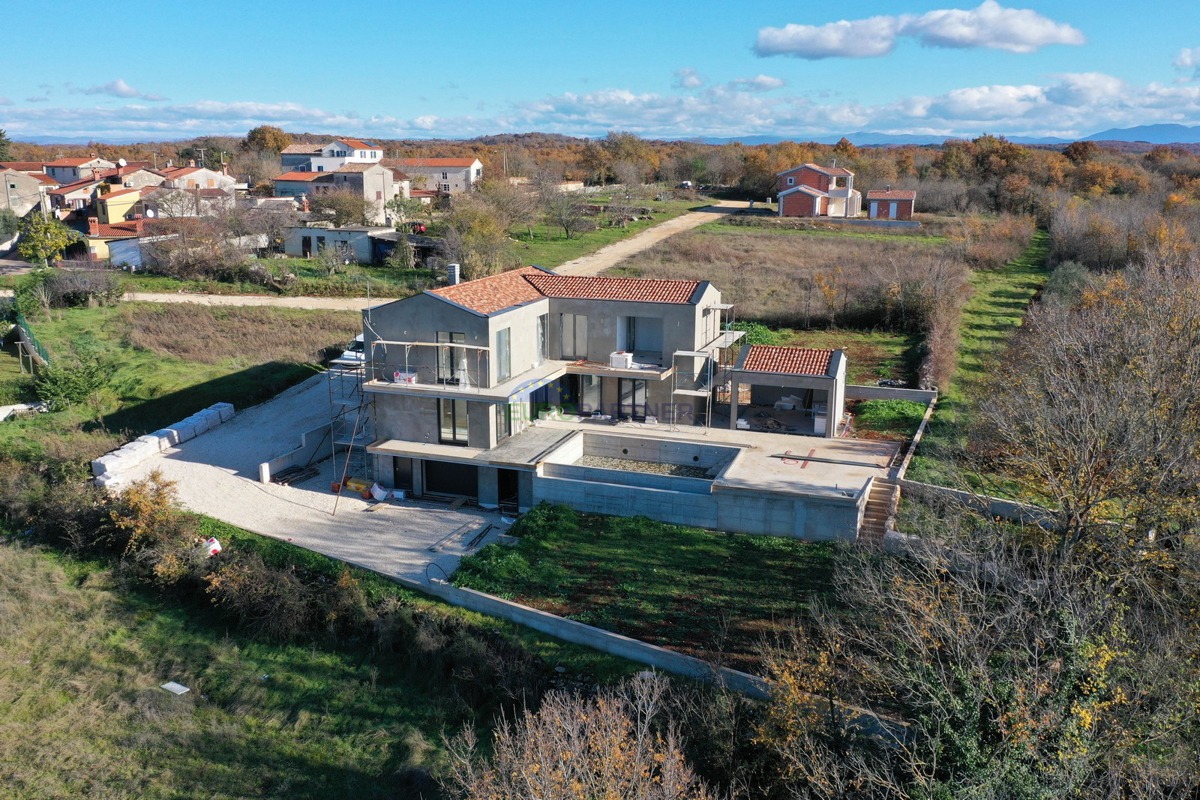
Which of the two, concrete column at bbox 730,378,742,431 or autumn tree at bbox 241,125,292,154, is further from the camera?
autumn tree at bbox 241,125,292,154

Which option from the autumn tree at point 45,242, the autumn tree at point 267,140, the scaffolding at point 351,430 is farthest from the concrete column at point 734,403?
the autumn tree at point 267,140

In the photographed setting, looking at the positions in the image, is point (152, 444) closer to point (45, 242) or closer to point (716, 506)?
point (716, 506)

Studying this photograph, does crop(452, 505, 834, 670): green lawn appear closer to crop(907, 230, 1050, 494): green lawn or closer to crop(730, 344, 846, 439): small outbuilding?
crop(907, 230, 1050, 494): green lawn

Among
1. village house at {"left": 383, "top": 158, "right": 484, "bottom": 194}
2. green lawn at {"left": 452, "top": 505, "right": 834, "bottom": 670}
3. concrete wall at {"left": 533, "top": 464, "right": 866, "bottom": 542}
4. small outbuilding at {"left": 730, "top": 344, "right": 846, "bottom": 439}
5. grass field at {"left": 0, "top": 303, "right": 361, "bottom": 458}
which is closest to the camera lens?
green lawn at {"left": 452, "top": 505, "right": 834, "bottom": 670}

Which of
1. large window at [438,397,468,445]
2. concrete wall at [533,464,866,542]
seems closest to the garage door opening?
large window at [438,397,468,445]

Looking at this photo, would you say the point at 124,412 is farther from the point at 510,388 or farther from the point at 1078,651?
the point at 1078,651

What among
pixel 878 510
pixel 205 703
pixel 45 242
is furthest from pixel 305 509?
pixel 45 242
